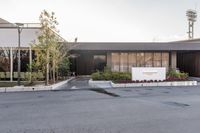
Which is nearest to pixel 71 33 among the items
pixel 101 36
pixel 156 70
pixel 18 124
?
pixel 101 36

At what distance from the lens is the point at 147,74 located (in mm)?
22250

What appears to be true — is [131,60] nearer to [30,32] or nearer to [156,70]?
[156,70]

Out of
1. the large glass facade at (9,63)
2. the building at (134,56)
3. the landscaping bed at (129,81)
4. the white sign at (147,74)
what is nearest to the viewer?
the landscaping bed at (129,81)

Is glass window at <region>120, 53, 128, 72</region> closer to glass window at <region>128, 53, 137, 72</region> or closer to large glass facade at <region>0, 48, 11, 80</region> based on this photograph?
glass window at <region>128, 53, 137, 72</region>

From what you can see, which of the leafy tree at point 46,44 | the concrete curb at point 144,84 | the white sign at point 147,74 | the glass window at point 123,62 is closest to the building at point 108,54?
the glass window at point 123,62

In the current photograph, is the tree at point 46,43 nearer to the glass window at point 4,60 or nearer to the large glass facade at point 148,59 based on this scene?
the glass window at point 4,60

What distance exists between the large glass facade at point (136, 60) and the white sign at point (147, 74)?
762cm

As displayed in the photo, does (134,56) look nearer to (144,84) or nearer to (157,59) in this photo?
(157,59)

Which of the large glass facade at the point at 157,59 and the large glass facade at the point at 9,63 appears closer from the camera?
the large glass facade at the point at 9,63

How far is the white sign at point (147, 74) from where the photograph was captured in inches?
867

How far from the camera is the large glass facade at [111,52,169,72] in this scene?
1180 inches

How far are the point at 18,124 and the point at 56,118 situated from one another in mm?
1304

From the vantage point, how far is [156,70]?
73.6 feet

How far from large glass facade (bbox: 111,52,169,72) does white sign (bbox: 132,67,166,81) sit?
7619 millimetres
